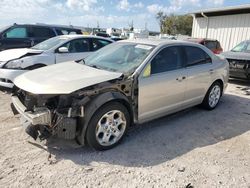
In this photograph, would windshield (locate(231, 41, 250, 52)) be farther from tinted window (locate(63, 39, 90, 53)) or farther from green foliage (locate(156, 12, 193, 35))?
green foliage (locate(156, 12, 193, 35))

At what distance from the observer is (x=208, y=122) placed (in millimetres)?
5109

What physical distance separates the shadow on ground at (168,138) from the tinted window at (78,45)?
3.64m

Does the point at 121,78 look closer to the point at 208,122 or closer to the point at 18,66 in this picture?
the point at 208,122

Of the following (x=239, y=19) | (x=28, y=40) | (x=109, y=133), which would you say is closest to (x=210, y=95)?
(x=109, y=133)

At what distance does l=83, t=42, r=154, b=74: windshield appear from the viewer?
163 inches

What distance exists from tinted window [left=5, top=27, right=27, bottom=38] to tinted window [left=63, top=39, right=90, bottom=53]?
11.5ft

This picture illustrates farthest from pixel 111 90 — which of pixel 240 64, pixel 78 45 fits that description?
pixel 240 64

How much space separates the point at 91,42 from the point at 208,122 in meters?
4.34

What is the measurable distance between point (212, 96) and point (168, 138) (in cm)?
209

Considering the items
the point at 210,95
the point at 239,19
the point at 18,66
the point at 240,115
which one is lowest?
the point at 240,115

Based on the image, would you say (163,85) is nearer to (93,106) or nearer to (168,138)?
(168,138)

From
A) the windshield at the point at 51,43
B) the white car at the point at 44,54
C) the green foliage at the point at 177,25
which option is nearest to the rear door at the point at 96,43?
the white car at the point at 44,54

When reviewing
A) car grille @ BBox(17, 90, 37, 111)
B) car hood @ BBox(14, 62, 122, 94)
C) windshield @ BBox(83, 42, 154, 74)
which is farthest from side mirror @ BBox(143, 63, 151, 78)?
car grille @ BBox(17, 90, 37, 111)

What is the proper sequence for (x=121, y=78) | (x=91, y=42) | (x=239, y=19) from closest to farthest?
(x=121, y=78), (x=91, y=42), (x=239, y=19)
